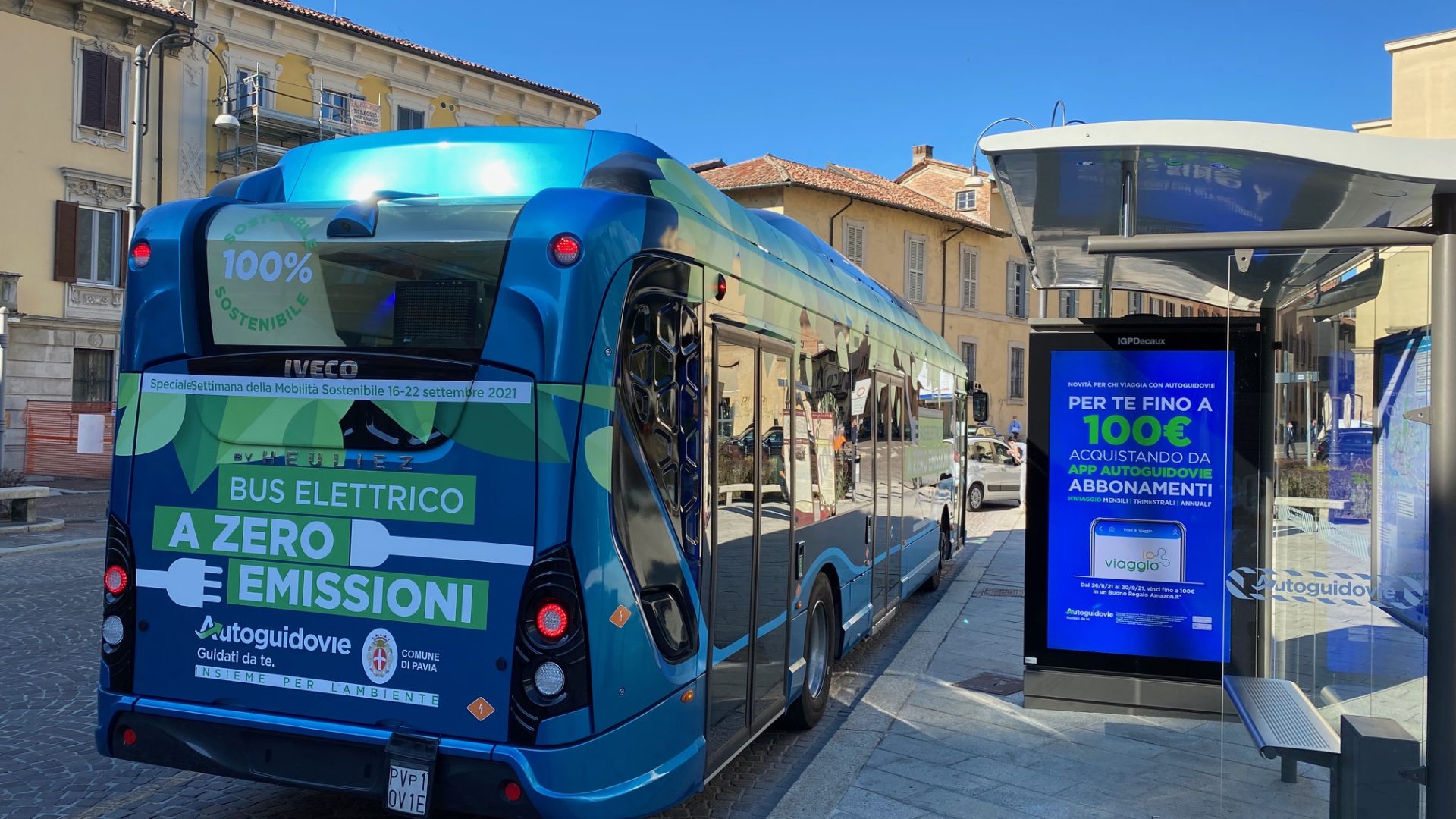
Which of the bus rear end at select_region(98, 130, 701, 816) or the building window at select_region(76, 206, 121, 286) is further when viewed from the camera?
the building window at select_region(76, 206, 121, 286)

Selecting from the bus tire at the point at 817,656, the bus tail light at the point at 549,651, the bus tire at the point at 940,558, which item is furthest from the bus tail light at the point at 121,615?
the bus tire at the point at 940,558

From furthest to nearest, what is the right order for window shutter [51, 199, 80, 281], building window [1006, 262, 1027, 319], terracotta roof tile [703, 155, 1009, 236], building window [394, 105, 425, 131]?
1. building window [1006, 262, 1027, 319]
2. terracotta roof tile [703, 155, 1009, 236]
3. building window [394, 105, 425, 131]
4. window shutter [51, 199, 80, 281]

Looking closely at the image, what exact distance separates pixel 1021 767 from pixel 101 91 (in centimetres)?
2696

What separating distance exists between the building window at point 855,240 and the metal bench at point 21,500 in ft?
87.2

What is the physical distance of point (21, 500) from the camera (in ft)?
50.7

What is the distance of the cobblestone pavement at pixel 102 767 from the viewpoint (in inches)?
198

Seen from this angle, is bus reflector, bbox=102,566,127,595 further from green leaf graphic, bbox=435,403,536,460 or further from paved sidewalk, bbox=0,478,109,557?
paved sidewalk, bbox=0,478,109,557

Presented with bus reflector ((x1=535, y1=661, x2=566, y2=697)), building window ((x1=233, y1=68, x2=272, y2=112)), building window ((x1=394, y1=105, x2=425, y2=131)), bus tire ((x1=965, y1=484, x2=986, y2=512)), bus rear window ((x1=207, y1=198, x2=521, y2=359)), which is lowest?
bus tire ((x1=965, y1=484, x2=986, y2=512))

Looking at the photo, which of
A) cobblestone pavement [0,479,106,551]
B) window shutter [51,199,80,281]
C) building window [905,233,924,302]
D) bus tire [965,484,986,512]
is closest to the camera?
cobblestone pavement [0,479,106,551]

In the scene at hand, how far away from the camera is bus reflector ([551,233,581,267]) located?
377 cm

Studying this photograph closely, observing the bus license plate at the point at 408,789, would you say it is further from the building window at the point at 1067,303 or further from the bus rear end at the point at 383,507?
the building window at the point at 1067,303

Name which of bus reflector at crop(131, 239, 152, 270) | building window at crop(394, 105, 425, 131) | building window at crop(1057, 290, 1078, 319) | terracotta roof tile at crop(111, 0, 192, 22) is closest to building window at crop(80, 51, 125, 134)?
terracotta roof tile at crop(111, 0, 192, 22)

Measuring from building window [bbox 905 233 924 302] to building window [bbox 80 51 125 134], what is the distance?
25419mm

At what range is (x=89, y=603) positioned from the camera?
9.93 m
